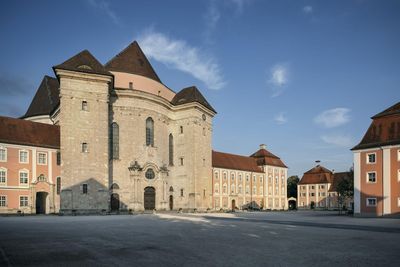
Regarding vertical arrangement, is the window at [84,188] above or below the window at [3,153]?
below

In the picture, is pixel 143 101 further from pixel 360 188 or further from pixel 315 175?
pixel 315 175

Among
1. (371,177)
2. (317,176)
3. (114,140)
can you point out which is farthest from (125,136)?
(317,176)

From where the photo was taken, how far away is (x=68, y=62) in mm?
39062

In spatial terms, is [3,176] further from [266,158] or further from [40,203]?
[266,158]

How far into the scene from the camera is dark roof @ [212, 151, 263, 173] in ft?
215

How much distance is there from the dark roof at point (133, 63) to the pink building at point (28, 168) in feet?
43.0

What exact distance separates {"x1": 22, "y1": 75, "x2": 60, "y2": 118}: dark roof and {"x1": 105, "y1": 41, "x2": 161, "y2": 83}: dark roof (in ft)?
35.8

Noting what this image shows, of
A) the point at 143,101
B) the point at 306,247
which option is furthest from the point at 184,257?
the point at 143,101

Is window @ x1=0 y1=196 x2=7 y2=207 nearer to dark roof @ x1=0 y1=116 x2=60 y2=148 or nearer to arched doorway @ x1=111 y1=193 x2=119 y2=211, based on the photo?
dark roof @ x1=0 y1=116 x2=60 y2=148

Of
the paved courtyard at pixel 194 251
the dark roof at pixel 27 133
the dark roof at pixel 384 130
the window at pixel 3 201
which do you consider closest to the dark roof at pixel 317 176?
the dark roof at pixel 384 130

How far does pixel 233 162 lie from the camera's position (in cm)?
7012

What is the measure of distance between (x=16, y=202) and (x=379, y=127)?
40.6 m

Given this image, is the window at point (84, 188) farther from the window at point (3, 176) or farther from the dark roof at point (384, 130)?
the dark roof at point (384, 130)

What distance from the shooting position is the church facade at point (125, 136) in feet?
121
